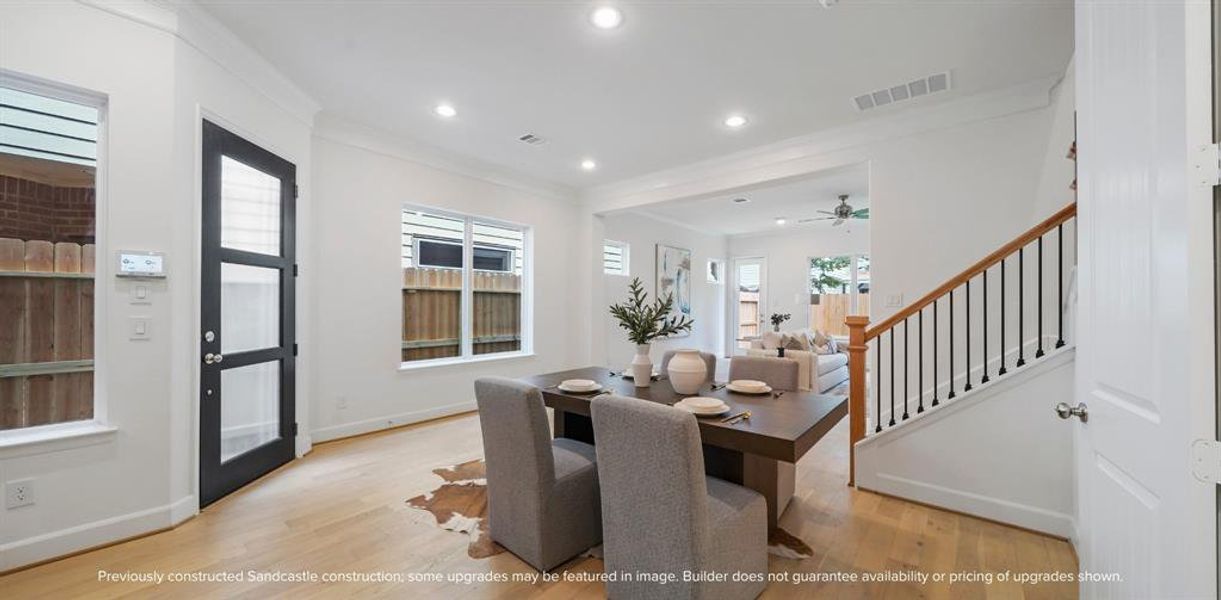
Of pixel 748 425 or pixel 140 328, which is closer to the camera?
pixel 748 425

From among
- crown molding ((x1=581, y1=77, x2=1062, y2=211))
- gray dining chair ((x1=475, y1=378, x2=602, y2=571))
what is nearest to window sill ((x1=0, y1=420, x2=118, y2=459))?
gray dining chair ((x1=475, y1=378, x2=602, y2=571))

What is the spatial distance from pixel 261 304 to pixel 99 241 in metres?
1.01

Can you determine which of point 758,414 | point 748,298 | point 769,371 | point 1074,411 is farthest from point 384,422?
point 748,298

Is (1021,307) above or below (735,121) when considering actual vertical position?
below

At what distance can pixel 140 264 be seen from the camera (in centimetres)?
229

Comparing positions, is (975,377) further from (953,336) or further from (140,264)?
(140,264)

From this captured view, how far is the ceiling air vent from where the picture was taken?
4168 millimetres

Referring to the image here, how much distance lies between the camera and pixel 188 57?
2.48m

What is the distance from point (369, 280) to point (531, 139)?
78.0 inches

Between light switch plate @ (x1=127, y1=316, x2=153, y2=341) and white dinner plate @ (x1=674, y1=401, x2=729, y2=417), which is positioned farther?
light switch plate @ (x1=127, y1=316, x2=153, y2=341)

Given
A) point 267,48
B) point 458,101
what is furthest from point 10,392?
point 458,101

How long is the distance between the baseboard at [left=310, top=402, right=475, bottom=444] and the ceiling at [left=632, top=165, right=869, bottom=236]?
10.4 ft

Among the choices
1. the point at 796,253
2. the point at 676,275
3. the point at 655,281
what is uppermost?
the point at 796,253

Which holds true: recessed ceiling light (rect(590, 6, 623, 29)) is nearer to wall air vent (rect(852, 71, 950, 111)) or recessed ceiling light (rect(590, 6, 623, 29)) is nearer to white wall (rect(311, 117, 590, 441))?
wall air vent (rect(852, 71, 950, 111))
